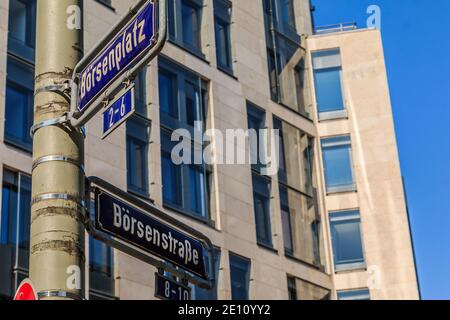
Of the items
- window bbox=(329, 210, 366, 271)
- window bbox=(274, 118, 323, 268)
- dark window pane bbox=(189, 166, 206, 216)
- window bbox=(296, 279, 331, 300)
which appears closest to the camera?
dark window pane bbox=(189, 166, 206, 216)

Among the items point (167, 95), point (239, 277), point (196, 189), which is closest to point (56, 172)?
point (196, 189)

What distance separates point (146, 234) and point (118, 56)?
144cm

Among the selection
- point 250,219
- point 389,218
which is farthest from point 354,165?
point 250,219

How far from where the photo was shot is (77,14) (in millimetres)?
6816

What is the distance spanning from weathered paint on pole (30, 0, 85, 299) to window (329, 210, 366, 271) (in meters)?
30.7

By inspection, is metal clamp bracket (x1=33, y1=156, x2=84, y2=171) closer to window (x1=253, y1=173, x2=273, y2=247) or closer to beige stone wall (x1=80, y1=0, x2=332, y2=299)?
beige stone wall (x1=80, y1=0, x2=332, y2=299)

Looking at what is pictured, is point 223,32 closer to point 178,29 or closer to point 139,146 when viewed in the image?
point 178,29

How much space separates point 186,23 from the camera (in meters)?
31.7

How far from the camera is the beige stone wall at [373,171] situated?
120 feet

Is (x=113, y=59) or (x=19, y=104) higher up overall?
(x=19, y=104)

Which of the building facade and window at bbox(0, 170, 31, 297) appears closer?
window at bbox(0, 170, 31, 297)

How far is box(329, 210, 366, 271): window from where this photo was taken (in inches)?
1443

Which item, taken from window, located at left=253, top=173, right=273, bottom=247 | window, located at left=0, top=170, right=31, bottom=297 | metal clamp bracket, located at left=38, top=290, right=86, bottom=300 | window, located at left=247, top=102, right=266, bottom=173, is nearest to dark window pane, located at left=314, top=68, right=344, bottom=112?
window, located at left=247, top=102, right=266, bottom=173

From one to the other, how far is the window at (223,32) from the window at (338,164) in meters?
7.55
